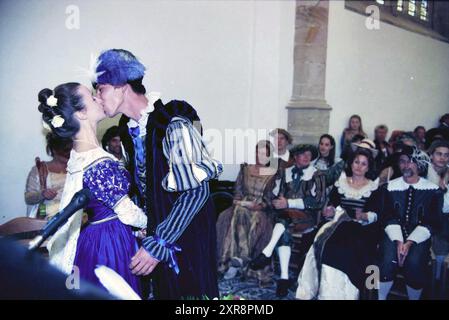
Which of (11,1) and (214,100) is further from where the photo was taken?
(214,100)

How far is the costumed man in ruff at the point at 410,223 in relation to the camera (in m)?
2.91

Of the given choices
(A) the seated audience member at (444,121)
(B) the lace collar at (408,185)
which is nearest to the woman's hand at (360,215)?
(B) the lace collar at (408,185)

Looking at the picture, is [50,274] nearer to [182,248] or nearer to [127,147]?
[182,248]

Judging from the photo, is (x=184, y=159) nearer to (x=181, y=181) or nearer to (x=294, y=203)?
(x=181, y=181)

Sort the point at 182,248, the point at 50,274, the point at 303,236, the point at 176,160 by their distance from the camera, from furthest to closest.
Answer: the point at 303,236 → the point at 182,248 → the point at 176,160 → the point at 50,274

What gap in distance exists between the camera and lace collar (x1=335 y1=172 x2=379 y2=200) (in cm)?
327

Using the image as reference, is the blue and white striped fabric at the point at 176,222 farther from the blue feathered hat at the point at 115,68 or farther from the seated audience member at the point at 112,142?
the seated audience member at the point at 112,142

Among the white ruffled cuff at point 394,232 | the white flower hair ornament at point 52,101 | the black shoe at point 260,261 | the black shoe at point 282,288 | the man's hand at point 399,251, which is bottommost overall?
the black shoe at point 282,288

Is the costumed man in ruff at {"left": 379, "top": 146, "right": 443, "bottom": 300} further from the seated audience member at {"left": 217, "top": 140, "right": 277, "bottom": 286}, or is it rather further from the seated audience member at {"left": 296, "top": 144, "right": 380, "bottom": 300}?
the seated audience member at {"left": 217, "top": 140, "right": 277, "bottom": 286}

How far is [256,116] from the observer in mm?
4715

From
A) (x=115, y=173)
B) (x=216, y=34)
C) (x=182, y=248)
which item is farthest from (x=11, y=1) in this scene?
(x=182, y=248)

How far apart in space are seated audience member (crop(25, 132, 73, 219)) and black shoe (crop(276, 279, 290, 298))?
169 cm

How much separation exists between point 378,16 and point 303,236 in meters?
4.11

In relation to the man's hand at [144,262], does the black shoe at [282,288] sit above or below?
below
